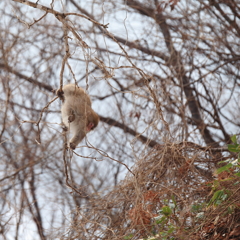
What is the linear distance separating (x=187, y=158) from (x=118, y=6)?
354 cm

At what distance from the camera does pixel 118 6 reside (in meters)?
6.28

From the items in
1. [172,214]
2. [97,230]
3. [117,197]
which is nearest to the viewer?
[172,214]

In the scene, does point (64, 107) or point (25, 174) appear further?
point (25, 174)

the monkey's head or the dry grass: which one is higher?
the monkey's head

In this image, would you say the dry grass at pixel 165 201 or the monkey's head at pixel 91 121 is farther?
the monkey's head at pixel 91 121

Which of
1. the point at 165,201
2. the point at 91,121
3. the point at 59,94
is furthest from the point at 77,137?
the point at 165,201

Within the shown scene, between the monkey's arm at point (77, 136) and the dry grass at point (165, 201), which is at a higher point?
the monkey's arm at point (77, 136)

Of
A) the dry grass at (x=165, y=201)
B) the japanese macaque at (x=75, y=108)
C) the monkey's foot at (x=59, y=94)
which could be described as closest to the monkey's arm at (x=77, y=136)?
the japanese macaque at (x=75, y=108)

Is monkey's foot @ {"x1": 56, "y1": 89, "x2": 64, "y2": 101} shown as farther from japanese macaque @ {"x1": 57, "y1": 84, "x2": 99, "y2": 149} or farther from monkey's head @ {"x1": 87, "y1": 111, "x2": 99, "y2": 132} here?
monkey's head @ {"x1": 87, "y1": 111, "x2": 99, "y2": 132}

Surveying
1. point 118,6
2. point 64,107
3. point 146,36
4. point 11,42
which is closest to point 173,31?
point 146,36

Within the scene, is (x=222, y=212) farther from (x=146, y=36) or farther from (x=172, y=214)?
(x=146, y=36)

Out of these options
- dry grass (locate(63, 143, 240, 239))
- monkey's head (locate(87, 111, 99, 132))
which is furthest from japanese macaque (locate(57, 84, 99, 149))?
dry grass (locate(63, 143, 240, 239))

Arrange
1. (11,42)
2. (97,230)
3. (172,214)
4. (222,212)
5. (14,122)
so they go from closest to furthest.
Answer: (222,212), (172,214), (97,230), (11,42), (14,122)

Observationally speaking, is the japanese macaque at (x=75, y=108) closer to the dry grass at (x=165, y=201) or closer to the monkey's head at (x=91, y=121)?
the monkey's head at (x=91, y=121)
